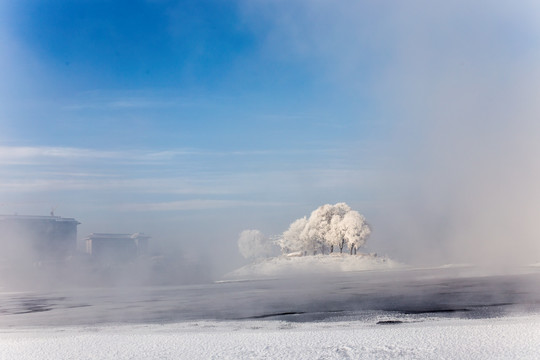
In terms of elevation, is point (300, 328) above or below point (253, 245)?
A: below

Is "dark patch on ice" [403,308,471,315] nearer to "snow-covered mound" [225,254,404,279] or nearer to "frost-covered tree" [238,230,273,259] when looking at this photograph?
"snow-covered mound" [225,254,404,279]

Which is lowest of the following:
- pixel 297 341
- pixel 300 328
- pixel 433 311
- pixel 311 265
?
pixel 297 341

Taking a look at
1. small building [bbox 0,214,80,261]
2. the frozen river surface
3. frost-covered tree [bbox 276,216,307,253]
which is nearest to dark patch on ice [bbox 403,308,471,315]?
the frozen river surface

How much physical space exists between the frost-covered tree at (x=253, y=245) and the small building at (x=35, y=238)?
15429 millimetres

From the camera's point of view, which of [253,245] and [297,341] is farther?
[253,245]

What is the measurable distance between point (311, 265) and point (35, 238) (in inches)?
833

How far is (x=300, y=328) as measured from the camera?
39.8 feet

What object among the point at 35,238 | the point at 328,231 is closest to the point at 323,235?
the point at 328,231

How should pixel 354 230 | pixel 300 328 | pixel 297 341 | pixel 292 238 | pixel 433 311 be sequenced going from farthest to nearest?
1. pixel 292 238
2. pixel 354 230
3. pixel 433 311
4. pixel 300 328
5. pixel 297 341

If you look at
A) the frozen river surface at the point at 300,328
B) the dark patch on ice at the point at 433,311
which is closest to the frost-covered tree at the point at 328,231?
the frozen river surface at the point at 300,328

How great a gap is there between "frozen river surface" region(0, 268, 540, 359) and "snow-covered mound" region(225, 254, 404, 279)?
71.1ft

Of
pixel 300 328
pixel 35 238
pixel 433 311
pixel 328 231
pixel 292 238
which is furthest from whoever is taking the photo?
pixel 292 238

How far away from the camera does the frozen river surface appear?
9.99 m

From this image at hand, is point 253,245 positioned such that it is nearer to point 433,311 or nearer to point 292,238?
point 292,238
